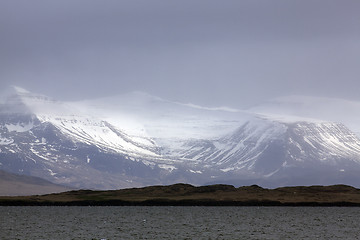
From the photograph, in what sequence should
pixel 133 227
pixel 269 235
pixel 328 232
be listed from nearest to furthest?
pixel 269 235 → pixel 328 232 → pixel 133 227

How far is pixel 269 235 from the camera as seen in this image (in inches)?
5901

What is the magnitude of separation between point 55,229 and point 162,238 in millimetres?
34678

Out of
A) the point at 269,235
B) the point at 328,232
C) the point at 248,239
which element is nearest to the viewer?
the point at 248,239

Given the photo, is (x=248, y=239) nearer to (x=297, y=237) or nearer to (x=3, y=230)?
(x=297, y=237)

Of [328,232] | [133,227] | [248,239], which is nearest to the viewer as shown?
[248,239]

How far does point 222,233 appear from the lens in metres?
154

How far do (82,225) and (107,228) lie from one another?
486 inches

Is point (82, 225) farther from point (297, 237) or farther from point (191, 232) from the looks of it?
point (297, 237)

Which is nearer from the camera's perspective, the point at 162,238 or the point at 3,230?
the point at 162,238

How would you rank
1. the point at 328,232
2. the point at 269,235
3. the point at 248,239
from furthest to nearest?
the point at 328,232 → the point at 269,235 → the point at 248,239

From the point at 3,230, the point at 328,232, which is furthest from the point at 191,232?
the point at 3,230

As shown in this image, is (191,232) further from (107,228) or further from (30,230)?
(30,230)

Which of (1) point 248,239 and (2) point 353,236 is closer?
(1) point 248,239

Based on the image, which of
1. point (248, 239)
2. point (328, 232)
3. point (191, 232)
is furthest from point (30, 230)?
point (328, 232)
